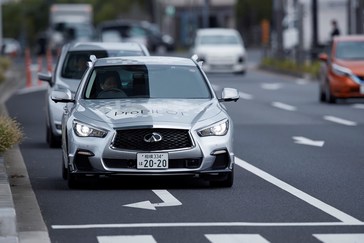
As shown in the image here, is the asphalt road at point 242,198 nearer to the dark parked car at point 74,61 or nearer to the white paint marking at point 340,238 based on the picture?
the white paint marking at point 340,238

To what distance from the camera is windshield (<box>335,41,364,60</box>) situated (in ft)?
106

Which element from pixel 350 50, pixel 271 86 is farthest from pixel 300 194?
pixel 271 86

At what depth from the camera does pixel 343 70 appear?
3155 cm

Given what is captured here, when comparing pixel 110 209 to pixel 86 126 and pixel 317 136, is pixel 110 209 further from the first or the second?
pixel 317 136

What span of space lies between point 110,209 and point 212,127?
6.40 feet

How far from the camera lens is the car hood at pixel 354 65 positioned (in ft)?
103

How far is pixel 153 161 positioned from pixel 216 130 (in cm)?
76

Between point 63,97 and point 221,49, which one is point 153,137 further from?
point 221,49

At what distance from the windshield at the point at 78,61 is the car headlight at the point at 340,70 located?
37.3 feet

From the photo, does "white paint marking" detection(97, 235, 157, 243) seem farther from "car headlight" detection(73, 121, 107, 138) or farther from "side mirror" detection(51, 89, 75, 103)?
"side mirror" detection(51, 89, 75, 103)

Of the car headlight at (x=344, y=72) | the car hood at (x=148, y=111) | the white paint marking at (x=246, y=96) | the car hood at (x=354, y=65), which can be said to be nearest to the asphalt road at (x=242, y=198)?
the car hood at (x=148, y=111)

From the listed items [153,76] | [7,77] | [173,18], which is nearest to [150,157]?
[153,76]

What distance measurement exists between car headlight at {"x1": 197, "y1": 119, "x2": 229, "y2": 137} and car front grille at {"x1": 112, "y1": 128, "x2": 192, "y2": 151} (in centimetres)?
18

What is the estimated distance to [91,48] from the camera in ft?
69.9
